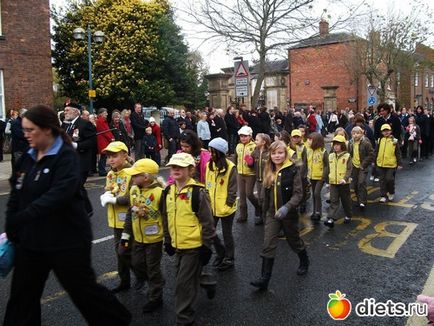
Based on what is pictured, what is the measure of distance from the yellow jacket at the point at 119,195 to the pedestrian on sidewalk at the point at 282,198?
5.09ft

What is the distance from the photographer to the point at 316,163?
8.06 metres

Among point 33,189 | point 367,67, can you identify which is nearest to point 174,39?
point 367,67

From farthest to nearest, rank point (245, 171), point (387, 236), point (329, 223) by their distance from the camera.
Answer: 1. point (245, 171)
2. point (329, 223)
3. point (387, 236)

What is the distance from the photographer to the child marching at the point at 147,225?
4344 mm

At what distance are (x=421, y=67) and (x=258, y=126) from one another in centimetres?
2495

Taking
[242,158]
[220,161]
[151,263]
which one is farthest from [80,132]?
[151,263]

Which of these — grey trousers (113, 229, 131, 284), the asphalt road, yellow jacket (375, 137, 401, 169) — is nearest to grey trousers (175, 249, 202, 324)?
the asphalt road

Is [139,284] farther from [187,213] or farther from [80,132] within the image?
[80,132]

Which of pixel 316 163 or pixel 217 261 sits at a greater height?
pixel 316 163

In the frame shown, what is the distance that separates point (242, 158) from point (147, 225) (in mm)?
3453

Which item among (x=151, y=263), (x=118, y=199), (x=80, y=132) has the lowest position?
(x=151, y=263)

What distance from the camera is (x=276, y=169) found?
5.22 metres

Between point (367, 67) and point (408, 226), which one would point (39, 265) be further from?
point (367, 67)

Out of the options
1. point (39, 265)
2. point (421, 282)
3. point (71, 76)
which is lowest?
point (421, 282)
